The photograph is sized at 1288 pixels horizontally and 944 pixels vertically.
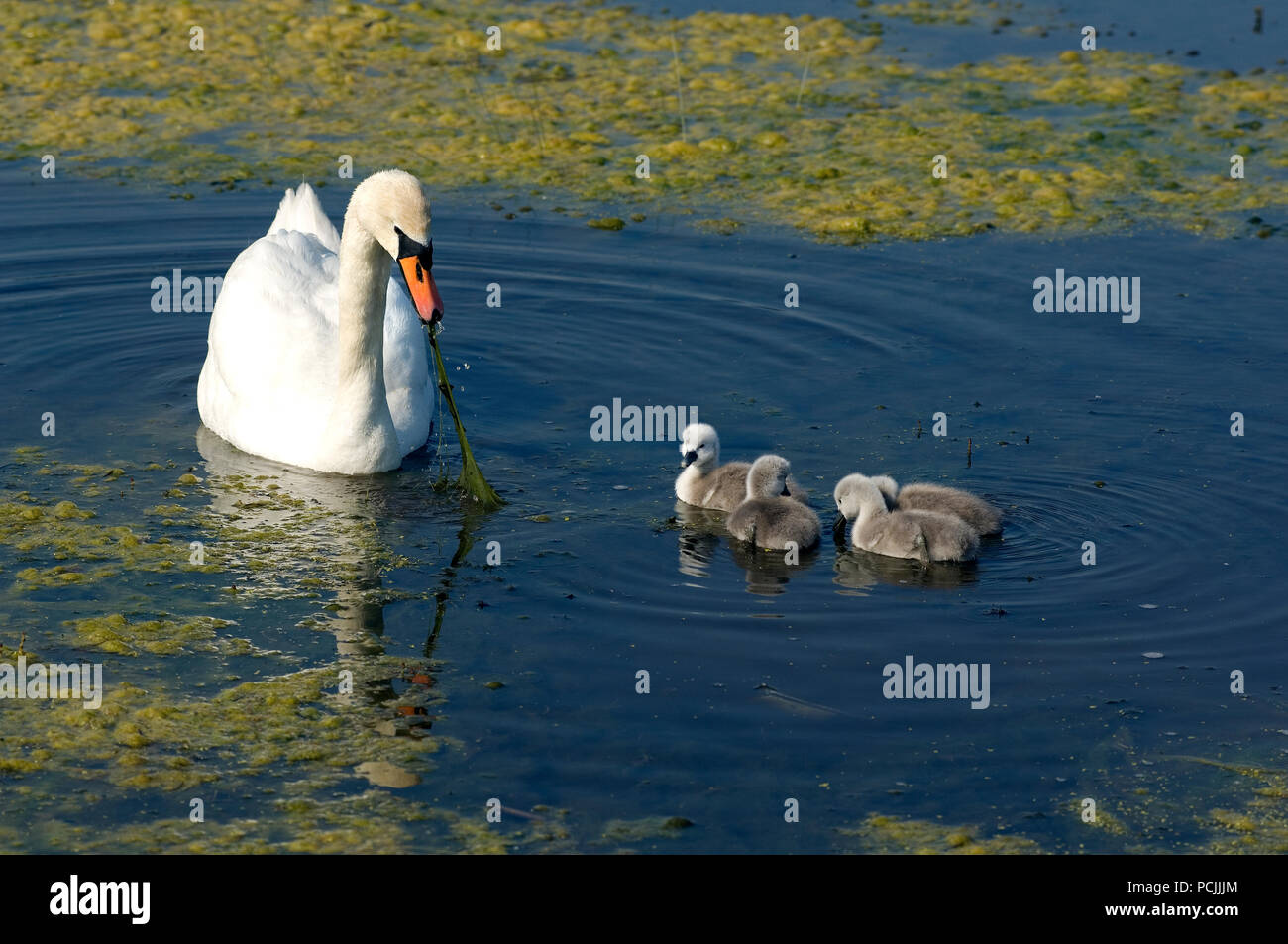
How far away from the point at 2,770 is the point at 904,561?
15.2ft

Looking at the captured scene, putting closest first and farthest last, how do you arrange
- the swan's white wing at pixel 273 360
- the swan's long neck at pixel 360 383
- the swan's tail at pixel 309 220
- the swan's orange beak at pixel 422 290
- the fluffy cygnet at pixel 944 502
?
the swan's orange beak at pixel 422 290 → the fluffy cygnet at pixel 944 502 → the swan's long neck at pixel 360 383 → the swan's white wing at pixel 273 360 → the swan's tail at pixel 309 220

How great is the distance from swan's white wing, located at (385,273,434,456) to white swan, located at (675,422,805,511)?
186cm

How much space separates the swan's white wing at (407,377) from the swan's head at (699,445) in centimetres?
188

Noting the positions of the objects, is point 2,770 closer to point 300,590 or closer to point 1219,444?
point 300,590

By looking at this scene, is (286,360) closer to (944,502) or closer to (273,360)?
(273,360)

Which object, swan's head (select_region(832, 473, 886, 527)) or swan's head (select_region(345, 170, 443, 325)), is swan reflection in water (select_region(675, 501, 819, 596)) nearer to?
swan's head (select_region(832, 473, 886, 527))

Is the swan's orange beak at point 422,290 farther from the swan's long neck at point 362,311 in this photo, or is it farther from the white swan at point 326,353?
the swan's long neck at point 362,311

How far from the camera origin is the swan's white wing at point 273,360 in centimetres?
1072

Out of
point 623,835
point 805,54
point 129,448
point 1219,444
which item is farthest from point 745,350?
point 805,54

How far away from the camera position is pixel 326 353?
35.6 feet

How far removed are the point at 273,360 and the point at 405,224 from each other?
70.5 inches

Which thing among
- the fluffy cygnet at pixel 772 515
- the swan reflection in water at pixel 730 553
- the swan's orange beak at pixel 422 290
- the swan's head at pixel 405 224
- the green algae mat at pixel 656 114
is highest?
the green algae mat at pixel 656 114

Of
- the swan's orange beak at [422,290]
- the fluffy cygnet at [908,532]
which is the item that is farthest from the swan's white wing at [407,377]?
the fluffy cygnet at [908,532]
